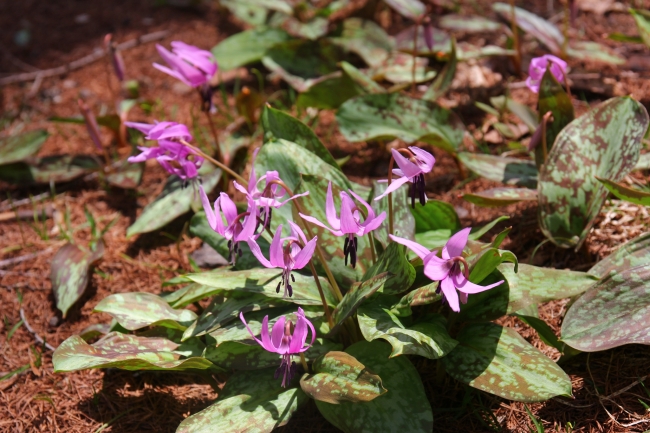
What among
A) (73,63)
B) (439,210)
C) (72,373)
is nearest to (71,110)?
(73,63)

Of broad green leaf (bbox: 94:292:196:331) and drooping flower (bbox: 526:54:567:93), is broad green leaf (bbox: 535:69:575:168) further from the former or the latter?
broad green leaf (bbox: 94:292:196:331)

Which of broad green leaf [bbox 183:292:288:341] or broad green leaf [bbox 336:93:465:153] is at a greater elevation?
broad green leaf [bbox 336:93:465:153]

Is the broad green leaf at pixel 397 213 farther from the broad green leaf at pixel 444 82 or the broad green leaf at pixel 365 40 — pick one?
the broad green leaf at pixel 365 40

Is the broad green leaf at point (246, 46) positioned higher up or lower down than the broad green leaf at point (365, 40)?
lower down

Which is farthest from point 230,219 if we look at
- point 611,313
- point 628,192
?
point 628,192

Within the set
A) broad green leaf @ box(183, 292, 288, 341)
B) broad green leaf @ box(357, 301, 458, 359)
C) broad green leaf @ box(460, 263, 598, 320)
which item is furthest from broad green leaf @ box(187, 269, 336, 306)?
broad green leaf @ box(460, 263, 598, 320)

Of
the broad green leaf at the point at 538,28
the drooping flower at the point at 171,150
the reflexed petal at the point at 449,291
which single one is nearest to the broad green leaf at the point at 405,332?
the reflexed petal at the point at 449,291
